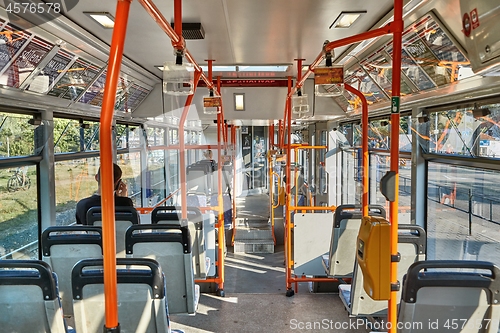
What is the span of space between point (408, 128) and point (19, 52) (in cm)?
379

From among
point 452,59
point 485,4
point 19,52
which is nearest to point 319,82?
point 452,59

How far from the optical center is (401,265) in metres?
3.18

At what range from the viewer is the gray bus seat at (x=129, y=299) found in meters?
2.08

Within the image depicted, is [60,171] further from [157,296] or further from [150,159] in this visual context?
[150,159]

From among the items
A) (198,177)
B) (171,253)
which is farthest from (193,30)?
(198,177)

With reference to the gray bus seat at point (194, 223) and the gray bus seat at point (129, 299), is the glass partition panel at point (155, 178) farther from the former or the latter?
the gray bus seat at point (129, 299)

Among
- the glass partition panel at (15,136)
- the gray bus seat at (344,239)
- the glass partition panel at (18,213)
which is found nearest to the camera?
the glass partition panel at (15,136)

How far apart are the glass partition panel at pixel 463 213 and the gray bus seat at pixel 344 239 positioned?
2.22 feet

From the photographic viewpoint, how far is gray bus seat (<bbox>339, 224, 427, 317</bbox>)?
310cm

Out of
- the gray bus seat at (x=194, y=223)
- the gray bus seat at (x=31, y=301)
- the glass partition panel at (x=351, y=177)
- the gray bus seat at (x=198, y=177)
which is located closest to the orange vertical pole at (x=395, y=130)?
the gray bus seat at (x=31, y=301)

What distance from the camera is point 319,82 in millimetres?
3111

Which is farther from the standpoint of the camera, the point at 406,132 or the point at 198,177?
the point at 198,177

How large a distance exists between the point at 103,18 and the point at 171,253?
192 centimetres

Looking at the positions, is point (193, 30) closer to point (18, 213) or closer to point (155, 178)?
point (18, 213)
